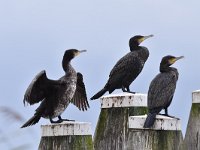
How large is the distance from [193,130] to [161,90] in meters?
0.71

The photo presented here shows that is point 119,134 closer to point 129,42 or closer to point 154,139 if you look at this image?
point 154,139

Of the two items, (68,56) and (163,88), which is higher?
(68,56)

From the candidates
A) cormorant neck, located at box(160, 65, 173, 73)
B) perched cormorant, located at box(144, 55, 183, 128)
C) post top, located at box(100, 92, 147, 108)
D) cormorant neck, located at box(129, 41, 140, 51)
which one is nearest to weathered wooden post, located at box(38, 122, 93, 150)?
perched cormorant, located at box(144, 55, 183, 128)

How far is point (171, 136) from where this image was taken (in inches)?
214

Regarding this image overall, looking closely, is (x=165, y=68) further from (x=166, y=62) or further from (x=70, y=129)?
(x=70, y=129)

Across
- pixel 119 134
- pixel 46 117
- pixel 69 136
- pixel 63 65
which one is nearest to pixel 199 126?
pixel 119 134

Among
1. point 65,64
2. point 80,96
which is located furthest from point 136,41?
point 65,64

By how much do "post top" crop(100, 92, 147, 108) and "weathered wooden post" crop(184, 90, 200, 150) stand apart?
2.15 ft

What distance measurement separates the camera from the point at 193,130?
21.2 feet

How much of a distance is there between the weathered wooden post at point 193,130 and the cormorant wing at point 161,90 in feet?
1.07

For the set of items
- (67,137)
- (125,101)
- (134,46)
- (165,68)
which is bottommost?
(67,137)

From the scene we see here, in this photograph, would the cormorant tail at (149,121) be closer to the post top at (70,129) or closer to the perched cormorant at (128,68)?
the post top at (70,129)

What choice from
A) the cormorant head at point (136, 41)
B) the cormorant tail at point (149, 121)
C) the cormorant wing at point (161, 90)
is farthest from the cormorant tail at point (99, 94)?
the cormorant tail at point (149, 121)

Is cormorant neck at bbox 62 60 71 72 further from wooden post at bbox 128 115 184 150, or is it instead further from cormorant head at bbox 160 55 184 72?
wooden post at bbox 128 115 184 150
